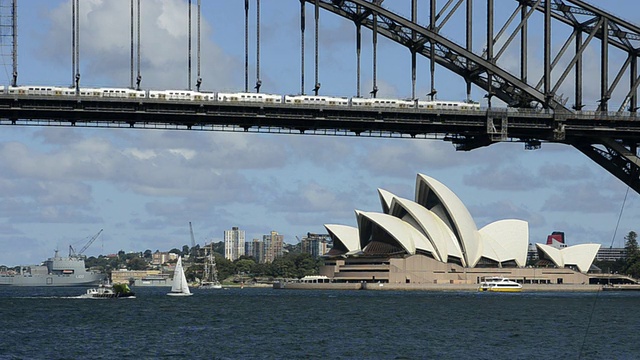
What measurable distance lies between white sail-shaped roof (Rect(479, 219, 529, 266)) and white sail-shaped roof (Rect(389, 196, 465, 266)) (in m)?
8.41

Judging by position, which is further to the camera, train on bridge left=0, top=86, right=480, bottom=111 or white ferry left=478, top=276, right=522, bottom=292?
white ferry left=478, top=276, right=522, bottom=292

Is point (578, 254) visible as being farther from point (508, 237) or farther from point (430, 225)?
point (430, 225)

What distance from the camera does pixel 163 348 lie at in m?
48.7

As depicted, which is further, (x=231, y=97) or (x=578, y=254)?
(x=578, y=254)

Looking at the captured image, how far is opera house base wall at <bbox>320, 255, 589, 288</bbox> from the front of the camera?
156250 mm

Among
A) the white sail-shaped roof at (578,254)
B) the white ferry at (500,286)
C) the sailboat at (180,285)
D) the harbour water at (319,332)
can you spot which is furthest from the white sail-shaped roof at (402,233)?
the harbour water at (319,332)

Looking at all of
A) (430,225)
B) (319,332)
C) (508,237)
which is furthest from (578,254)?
(319,332)

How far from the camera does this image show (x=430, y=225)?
502ft

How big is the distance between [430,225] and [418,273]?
706 centimetres

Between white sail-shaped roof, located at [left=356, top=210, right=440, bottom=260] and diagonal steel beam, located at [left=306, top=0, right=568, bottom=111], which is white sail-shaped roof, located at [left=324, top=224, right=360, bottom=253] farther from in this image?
diagonal steel beam, located at [left=306, top=0, right=568, bottom=111]

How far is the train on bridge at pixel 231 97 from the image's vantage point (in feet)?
244

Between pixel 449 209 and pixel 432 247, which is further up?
pixel 449 209

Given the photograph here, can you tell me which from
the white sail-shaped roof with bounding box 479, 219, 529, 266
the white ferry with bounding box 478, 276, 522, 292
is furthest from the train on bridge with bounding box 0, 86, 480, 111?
the white sail-shaped roof with bounding box 479, 219, 529, 266

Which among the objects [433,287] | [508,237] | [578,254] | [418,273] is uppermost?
[508,237]
